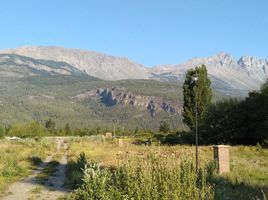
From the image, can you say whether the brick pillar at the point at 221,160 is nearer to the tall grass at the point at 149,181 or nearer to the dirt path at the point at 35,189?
the dirt path at the point at 35,189

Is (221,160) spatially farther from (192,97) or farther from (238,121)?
(192,97)

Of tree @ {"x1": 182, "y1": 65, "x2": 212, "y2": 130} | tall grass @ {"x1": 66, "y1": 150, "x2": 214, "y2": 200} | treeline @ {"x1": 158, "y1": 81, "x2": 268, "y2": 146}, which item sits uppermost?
tree @ {"x1": 182, "y1": 65, "x2": 212, "y2": 130}

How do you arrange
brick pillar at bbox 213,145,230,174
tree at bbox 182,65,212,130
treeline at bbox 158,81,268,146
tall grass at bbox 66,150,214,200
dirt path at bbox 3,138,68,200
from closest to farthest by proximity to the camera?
tall grass at bbox 66,150,214,200, dirt path at bbox 3,138,68,200, brick pillar at bbox 213,145,230,174, treeline at bbox 158,81,268,146, tree at bbox 182,65,212,130

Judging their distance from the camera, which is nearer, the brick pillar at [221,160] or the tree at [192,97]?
the brick pillar at [221,160]

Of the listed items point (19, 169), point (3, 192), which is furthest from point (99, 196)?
point (19, 169)

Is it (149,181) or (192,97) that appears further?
(192,97)

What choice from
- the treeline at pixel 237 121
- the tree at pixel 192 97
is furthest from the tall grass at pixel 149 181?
the tree at pixel 192 97

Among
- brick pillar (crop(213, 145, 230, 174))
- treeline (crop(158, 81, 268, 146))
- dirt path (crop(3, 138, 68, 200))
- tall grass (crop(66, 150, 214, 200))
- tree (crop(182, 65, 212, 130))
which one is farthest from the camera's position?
tree (crop(182, 65, 212, 130))

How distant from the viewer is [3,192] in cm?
1844

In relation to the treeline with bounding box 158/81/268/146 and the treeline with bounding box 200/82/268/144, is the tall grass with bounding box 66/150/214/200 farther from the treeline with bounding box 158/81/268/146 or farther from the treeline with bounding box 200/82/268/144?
the treeline with bounding box 200/82/268/144

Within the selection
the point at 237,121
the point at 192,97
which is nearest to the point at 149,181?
the point at 237,121

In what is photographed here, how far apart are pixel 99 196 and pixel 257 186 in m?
6.46

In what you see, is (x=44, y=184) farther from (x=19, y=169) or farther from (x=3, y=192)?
(x=19, y=169)

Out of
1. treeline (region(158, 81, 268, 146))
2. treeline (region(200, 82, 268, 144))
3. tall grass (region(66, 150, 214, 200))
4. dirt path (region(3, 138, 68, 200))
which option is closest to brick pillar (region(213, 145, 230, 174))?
dirt path (region(3, 138, 68, 200))
